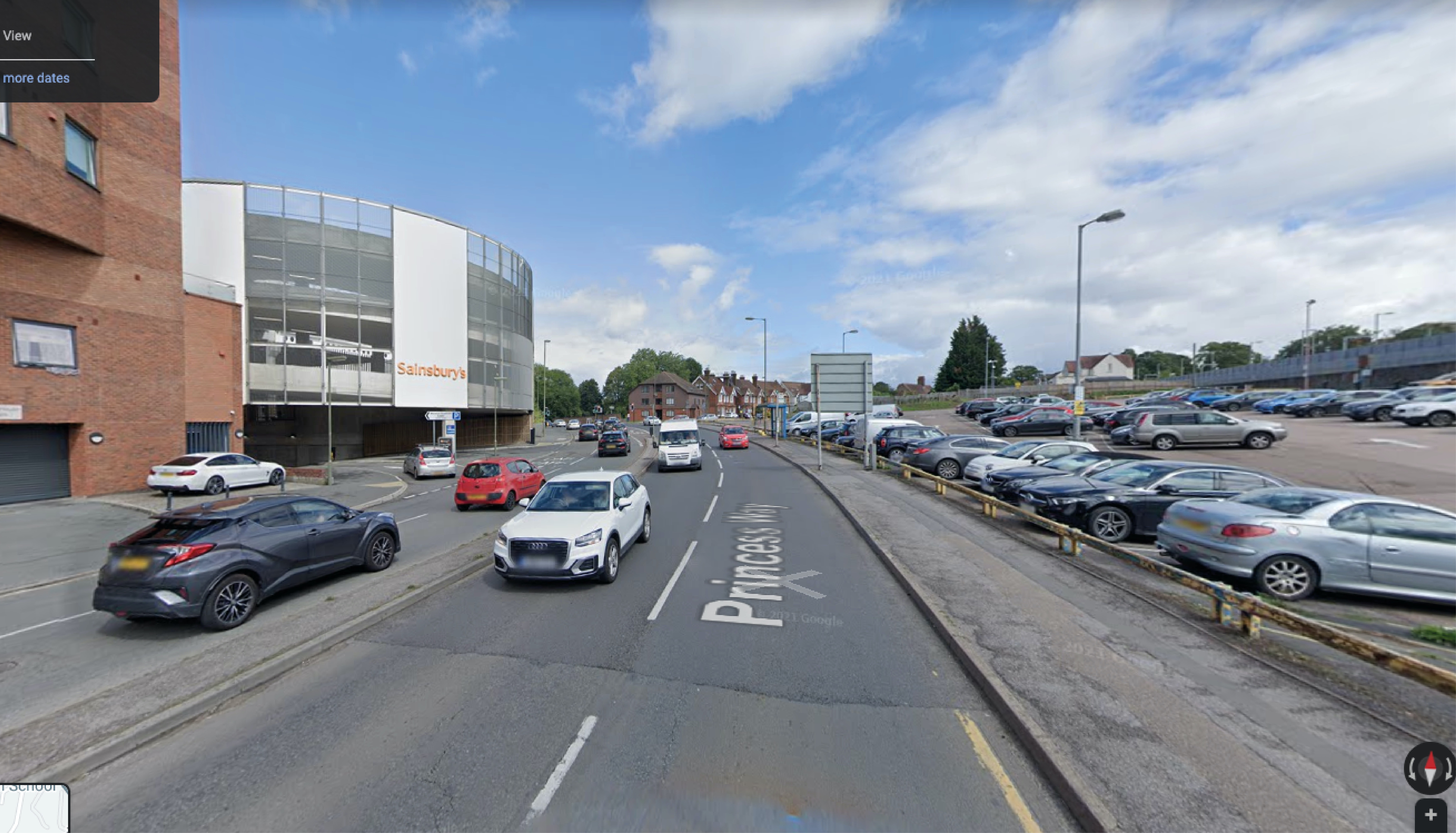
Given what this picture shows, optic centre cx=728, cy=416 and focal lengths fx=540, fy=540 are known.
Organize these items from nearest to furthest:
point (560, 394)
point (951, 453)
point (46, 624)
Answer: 1. point (46, 624)
2. point (951, 453)
3. point (560, 394)

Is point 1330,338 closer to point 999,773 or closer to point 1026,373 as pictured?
point 1026,373

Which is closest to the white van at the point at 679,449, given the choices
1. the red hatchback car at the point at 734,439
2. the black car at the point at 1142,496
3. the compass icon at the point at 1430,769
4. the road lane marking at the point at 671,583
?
the red hatchback car at the point at 734,439

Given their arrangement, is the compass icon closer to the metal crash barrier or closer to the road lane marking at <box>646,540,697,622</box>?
the metal crash barrier

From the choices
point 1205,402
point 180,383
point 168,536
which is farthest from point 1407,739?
point 1205,402

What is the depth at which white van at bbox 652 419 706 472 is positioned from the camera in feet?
75.6

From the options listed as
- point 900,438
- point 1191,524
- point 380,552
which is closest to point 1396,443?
point 900,438

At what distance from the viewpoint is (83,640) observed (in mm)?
6121

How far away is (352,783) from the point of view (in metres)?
3.54

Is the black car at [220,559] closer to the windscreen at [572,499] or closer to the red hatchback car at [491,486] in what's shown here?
the windscreen at [572,499]

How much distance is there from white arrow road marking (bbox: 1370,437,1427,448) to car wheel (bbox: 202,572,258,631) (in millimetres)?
32831

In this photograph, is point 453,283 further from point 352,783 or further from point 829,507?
point 352,783

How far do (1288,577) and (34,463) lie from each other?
28680 millimetres

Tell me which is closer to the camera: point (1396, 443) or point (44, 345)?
point (44, 345)

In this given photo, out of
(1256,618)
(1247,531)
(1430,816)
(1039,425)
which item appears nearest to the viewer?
(1430,816)
